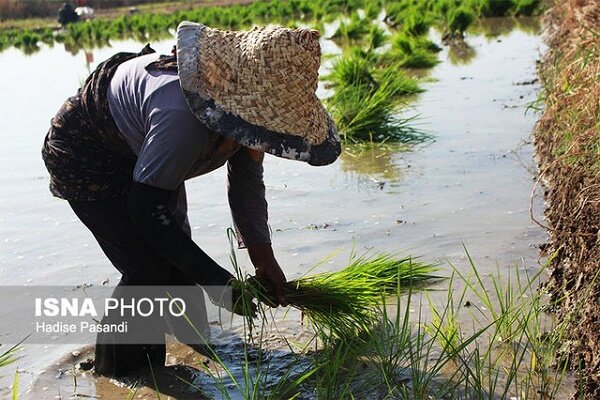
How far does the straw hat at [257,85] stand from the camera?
221 centimetres

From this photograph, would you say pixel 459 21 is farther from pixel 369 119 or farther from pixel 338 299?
pixel 338 299

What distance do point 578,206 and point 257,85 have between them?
44.5 inches

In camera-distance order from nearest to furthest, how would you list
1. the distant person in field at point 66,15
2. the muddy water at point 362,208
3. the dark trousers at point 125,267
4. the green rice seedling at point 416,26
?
the dark trousers at point 125,267, the muddy water at point 362,208, the green rice seedling at point 416,26, the distant person in field at point 66,15

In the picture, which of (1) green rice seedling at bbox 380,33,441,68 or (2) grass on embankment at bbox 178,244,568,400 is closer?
(2) grass on embankment at bbox 178,244,568,400

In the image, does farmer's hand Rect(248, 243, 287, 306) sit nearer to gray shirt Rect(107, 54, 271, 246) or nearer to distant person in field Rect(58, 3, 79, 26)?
gray shirt Rect(107, 54, 271, 246)

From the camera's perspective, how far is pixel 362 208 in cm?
437

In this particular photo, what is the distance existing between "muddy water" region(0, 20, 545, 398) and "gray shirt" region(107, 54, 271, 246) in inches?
24.2

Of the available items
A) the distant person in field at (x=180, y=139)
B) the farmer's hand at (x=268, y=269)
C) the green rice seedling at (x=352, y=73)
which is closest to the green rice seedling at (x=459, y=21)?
the green rice seedling at (x=352, y=73)

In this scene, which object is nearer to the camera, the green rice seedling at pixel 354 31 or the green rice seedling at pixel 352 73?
the green rice seedling at pixel 352 73

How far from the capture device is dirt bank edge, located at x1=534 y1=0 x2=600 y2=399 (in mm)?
2334

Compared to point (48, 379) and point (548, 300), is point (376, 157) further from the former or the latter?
point (48, 379)

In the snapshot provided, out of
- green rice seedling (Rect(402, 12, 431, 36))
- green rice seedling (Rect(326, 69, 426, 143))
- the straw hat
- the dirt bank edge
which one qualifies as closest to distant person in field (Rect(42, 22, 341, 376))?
the straw hat

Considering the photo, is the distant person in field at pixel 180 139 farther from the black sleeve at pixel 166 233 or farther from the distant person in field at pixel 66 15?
the distant person in field at pixel 66 15

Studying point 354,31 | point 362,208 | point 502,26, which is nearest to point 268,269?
point 362,208
